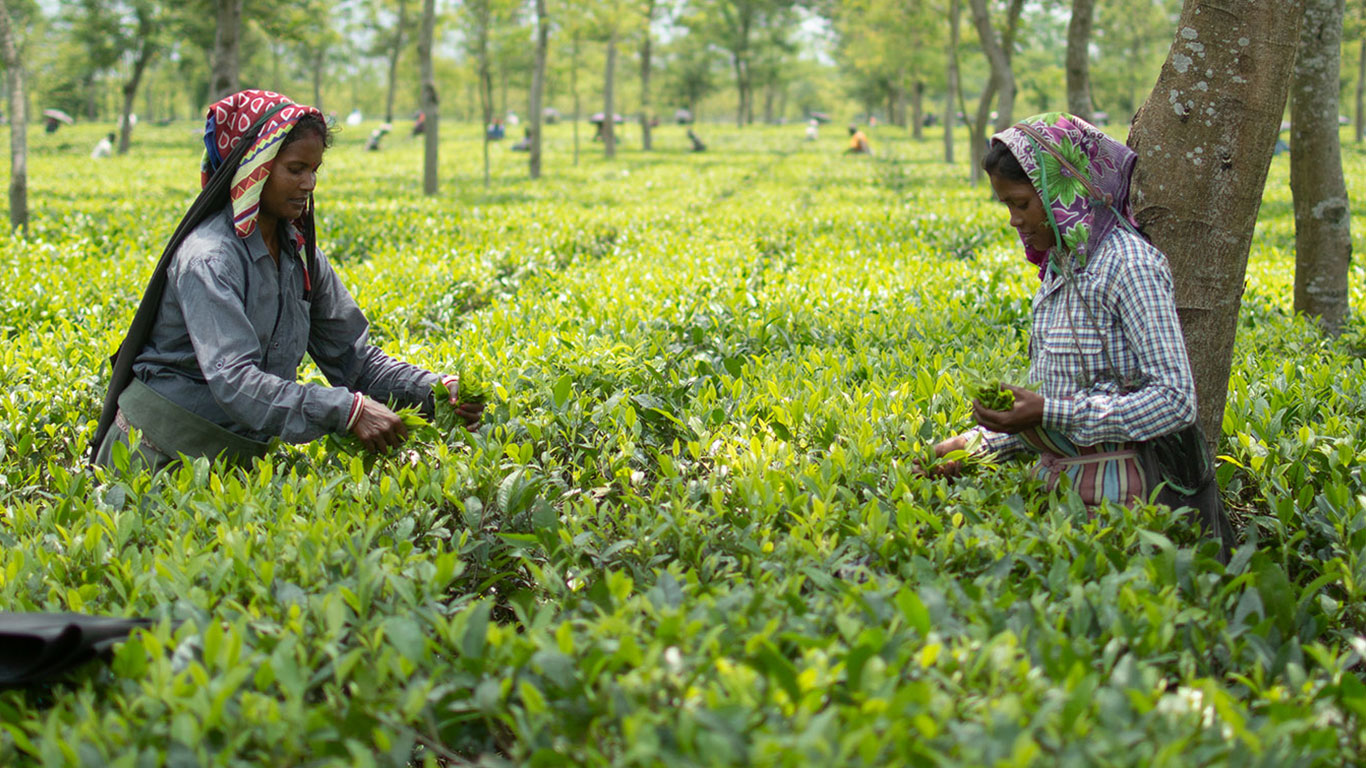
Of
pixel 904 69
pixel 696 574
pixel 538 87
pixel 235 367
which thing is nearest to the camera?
pixel 696 574

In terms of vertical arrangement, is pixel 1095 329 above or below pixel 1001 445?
above

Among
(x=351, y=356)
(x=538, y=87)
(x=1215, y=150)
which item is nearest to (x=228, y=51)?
(x=538, y=87)

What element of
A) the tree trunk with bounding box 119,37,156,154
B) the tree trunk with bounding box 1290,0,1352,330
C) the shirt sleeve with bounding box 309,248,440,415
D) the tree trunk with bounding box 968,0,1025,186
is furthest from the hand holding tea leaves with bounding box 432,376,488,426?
the tree trunk with bounding box 119,37,156,154

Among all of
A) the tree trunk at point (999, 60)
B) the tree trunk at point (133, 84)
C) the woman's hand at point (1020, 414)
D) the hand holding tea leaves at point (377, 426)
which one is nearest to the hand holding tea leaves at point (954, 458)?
the woman's hand at point (1020, 414)

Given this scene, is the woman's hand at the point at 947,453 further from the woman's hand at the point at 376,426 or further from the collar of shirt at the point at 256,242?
the collar of shirt at the point at 256,242

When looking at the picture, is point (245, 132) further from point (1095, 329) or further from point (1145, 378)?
point (1145, 378)

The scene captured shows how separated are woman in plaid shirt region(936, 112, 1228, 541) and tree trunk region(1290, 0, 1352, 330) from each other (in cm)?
376

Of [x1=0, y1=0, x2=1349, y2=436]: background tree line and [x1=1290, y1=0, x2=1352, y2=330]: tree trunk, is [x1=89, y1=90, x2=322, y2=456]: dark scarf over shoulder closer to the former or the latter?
[x1=0, y1=0, x2=1349, y2=436]: background tree line

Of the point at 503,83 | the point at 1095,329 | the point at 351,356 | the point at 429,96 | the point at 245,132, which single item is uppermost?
the point at 503,83

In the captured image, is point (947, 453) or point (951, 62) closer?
point (947, 453)

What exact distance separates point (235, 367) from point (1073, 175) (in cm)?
228

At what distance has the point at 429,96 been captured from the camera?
15.9 metres

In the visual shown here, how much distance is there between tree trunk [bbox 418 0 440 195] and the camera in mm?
15438

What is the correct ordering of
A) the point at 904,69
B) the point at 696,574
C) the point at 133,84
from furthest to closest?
1. the point at 904,69
2. the point at 133,84
3. the point at 696,574
